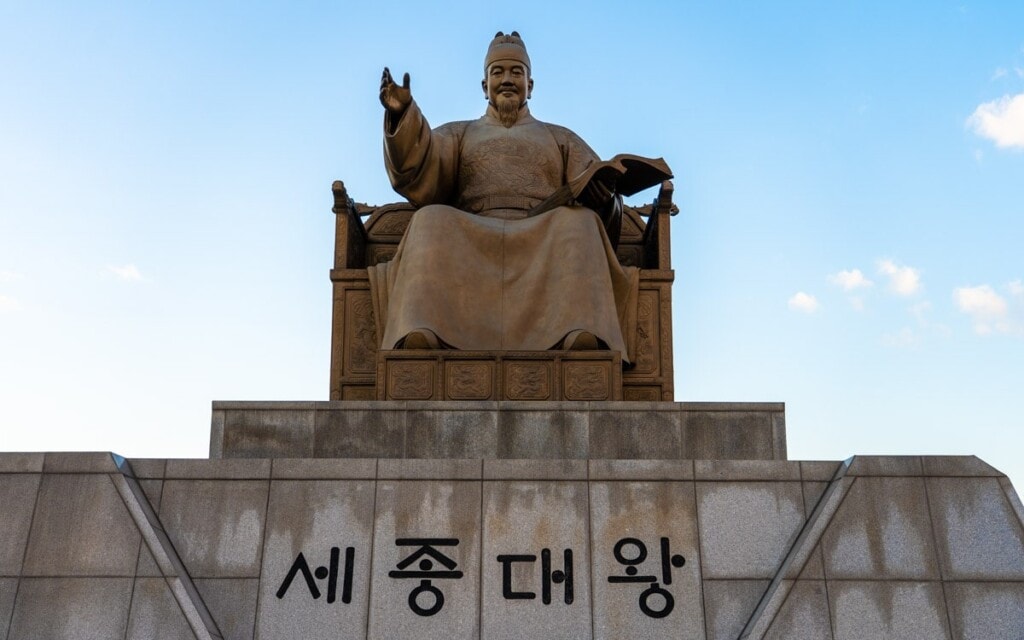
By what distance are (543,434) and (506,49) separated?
3.97 m

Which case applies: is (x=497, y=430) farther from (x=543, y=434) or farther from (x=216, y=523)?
(x=216, y=523)

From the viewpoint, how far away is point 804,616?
671cm

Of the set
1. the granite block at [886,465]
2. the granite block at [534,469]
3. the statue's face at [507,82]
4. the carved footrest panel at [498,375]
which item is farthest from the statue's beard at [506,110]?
the granite block at [886,465]

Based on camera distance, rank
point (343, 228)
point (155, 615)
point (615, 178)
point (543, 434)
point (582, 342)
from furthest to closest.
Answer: point (343, 228) → point (615, 178) → point (582, 342) → point (543, 434) → point (155, 615)

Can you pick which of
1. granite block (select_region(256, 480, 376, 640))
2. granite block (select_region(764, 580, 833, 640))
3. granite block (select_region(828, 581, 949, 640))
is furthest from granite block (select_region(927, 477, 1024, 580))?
granite block (select_region(256, 480, 376, 640))

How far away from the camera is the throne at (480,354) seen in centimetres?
842

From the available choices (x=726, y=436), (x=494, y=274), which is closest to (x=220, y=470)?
(x=494, y=274)

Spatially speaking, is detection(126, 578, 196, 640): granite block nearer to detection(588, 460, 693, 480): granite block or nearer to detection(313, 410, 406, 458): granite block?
detection(313, 410, 406, 458): granite block

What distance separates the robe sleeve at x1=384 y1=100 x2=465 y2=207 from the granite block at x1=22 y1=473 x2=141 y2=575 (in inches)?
139

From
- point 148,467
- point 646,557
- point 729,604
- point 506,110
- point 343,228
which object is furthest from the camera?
point 506,110

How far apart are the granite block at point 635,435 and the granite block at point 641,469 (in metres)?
0.47

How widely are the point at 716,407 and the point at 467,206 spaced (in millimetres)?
2971

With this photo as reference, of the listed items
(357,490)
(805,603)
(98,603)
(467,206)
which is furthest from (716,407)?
(98,603)

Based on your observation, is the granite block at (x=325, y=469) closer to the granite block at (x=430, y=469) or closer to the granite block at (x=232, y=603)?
the granite block at (x=430, y=469)
